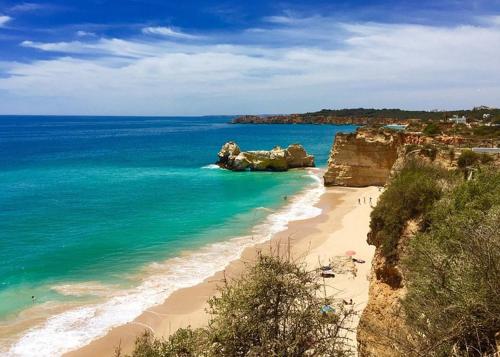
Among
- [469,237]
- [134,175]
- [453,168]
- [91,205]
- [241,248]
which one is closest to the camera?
[469,237]

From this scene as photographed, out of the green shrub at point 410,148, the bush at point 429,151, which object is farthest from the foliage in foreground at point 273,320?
the green shrub at point 410,148

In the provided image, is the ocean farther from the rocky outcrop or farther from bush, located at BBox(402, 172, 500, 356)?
bush, located at BBox(402, 172, 500, 356)

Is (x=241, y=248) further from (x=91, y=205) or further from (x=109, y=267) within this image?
(x=91, y=205)

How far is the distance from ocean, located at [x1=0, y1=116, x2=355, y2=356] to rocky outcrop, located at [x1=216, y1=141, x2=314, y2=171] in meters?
2.51

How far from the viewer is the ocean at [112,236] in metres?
18.7

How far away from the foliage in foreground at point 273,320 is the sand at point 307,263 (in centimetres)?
90

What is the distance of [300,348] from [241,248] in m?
20.5

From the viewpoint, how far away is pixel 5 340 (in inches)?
659

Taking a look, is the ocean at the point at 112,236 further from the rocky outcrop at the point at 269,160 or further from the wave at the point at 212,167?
the wave at the point at 212,167

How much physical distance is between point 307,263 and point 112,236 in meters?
15.9

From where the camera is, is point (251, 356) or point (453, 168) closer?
point (251, 356)

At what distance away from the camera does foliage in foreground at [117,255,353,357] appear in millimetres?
6727

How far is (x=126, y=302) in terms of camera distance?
778 inches

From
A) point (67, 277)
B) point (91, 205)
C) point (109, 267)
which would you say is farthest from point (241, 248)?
point (91, 205)
